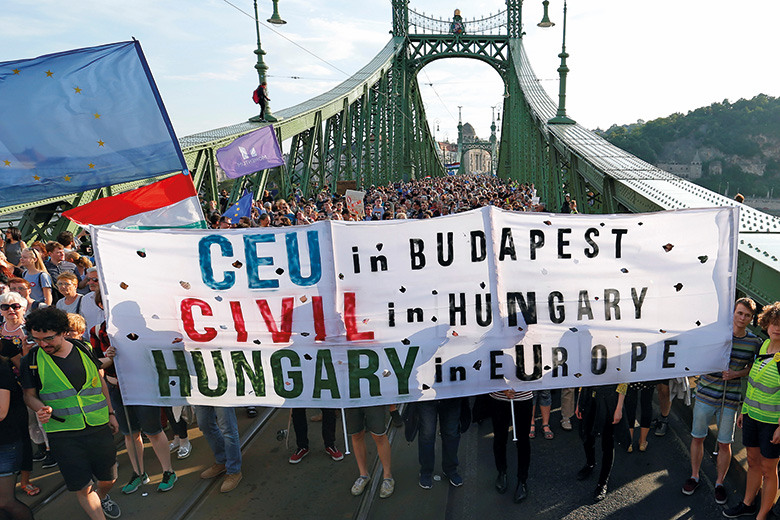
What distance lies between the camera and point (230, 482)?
13.4ft

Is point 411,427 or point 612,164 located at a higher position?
A: point 612,164

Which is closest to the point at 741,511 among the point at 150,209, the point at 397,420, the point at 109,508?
the point at 397,420

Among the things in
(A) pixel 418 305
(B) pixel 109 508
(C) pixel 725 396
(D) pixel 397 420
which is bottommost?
(D) pixel 397 420

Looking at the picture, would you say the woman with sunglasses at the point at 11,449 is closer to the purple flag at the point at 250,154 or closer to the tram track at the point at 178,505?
the tram track at the point at 178,505

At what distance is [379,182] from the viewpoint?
95.1 feet

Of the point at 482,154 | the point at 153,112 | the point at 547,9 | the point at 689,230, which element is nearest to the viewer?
the point at 689,230

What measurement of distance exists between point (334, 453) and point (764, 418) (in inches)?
131

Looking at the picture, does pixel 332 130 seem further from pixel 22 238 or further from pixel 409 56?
pixel 409 56

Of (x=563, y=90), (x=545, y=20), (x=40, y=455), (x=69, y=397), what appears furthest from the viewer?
(x=545, y=20)

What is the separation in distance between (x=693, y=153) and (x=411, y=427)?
111520mm

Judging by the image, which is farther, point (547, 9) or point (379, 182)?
point (379, 182)

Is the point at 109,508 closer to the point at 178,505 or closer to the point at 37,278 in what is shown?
the point at 178,505

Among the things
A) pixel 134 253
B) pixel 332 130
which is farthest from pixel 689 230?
pixel 332 130

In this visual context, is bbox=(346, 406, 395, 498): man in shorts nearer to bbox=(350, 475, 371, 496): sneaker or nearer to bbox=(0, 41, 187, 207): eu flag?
bbox=(350, 475, 371, 496): sneaker
